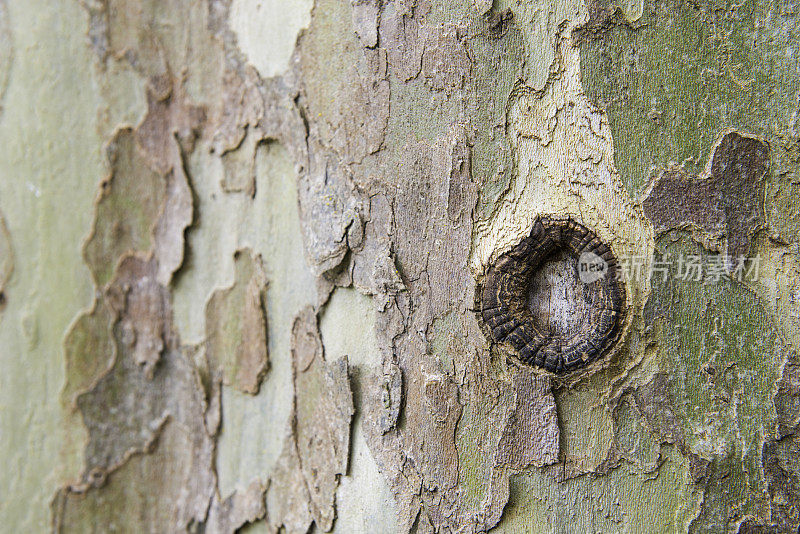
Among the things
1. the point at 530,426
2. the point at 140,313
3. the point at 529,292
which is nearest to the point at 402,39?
the point at 529,292

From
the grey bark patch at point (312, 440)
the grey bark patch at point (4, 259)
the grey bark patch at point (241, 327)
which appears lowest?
the grey bark patch at point (312, 440)

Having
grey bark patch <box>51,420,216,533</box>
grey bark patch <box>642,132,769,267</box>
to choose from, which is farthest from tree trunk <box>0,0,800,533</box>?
grey bark patch <box>51,420,216,533</box>

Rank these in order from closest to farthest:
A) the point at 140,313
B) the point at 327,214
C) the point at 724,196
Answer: the point at 724,196 → the point at 327,214 → the point at 140,313

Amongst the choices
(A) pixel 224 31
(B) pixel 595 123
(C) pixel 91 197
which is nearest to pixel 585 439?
(B) pixel 595 123

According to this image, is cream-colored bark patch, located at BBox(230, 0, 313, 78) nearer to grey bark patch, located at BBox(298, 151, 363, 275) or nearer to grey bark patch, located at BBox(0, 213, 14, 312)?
grey bark patch, located at BBox(298, 151, 363, 275)

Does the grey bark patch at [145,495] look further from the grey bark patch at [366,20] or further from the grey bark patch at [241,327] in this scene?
the grey bark patch at [366,20]

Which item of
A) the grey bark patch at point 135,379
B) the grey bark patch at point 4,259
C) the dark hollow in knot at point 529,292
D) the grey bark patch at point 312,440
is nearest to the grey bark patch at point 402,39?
the dark hollow in knot at point 529,292

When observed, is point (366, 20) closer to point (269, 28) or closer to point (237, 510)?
point (269, 28)
